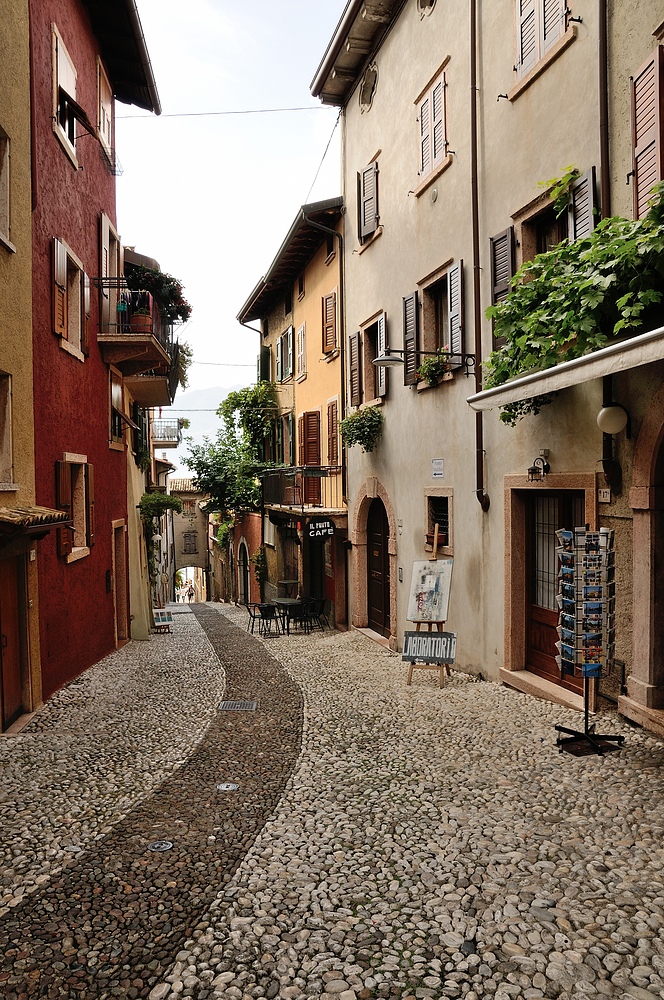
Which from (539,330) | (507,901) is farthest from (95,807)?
(539,330)

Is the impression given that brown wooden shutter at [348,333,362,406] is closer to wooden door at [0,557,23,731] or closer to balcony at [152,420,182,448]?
wooden door at [0,557,23,731]

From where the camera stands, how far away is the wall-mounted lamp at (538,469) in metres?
8.47

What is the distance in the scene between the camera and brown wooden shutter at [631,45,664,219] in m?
6.47

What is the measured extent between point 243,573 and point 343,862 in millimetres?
24703

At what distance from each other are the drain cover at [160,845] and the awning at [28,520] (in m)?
3.29

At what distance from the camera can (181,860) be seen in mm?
5000

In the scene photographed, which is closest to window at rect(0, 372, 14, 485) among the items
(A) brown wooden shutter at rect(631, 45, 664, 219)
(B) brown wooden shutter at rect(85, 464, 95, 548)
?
(B) brown wooden shutter at rect(85, 464, 95, 548)

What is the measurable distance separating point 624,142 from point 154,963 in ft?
25.9

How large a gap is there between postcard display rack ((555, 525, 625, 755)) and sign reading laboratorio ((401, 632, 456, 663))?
3.00m

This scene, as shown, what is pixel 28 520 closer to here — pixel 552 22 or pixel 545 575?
pixel 545 575

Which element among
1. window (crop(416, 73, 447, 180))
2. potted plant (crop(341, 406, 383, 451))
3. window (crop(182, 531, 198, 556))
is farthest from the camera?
window (crop(182, 531, 198, 556))

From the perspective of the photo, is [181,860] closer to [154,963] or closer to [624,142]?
[154,963]

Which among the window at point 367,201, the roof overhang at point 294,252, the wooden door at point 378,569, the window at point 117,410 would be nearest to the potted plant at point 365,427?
the wooden door at point 378,569

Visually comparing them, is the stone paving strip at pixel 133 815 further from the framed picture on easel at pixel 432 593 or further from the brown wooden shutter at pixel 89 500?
the brown wooden shutter at pixel 89 500
